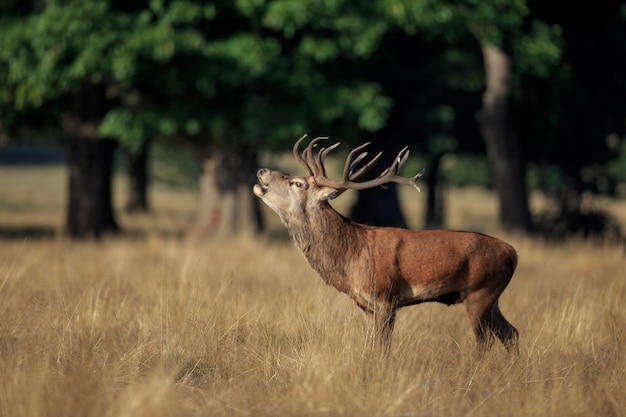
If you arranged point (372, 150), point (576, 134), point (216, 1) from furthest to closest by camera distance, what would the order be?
point (576, 134) → point (372, 150) → point (216, 1)

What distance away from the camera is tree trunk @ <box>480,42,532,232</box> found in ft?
58.2

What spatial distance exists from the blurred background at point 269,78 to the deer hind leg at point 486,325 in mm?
9233

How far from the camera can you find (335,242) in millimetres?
7027

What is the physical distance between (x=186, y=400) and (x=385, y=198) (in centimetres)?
1702

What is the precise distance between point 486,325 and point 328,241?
1314mm

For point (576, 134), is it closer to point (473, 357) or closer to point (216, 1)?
point (216, 1)

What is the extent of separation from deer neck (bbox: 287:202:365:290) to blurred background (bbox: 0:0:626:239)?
8.50 m

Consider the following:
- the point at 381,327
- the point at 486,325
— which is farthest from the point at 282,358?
the point at 486,325

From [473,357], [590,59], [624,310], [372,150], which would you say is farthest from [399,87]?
[473,357]

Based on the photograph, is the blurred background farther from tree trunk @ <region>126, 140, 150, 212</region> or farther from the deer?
tree trunk @ <region>126, 140, 150, 212</region>

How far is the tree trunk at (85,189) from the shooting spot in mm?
18469

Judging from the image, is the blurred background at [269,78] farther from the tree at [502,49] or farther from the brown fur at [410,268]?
the brown fur at [410,268]

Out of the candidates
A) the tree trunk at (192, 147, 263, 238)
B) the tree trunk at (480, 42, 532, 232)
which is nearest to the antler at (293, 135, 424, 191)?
the tree trunk at (192, 147, 263, 238)

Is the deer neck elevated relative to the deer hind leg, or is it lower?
elevated
